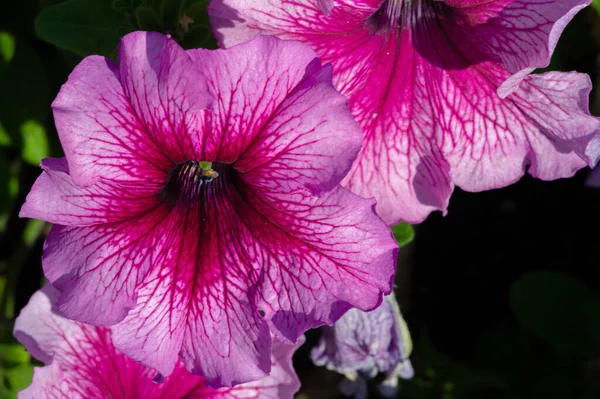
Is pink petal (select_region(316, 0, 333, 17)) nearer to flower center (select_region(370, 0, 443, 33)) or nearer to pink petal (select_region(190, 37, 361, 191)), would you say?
pink petal (select_region(190, 37, 361, 191))

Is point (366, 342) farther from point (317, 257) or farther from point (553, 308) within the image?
point (553, 308)

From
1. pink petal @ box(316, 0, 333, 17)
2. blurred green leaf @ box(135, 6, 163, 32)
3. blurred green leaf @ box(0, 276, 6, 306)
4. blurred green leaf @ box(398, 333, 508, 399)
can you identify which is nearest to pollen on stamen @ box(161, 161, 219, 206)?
blurred green leaf @ box(135, 6, 163, 32)

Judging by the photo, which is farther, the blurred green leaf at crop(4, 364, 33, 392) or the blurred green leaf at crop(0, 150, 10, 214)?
the blurred green leaf at crop(0, 150, 10, 214)

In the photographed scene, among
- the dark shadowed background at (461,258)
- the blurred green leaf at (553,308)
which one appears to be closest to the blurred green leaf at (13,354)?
the dark shadowed background at (461,258)

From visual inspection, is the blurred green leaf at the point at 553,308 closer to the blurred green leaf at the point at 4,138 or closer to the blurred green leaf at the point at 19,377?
the blurred green leaf at the point at 19,377

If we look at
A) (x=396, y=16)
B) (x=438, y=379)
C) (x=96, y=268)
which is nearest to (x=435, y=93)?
(x=396, y=16)

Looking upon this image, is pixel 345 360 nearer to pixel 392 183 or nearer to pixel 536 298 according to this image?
pixel 392 183

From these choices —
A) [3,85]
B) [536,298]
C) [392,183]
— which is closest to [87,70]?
[392,183]
